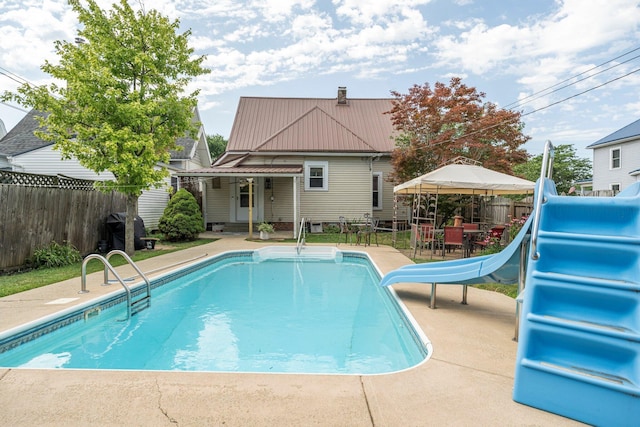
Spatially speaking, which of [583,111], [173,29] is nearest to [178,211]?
[173,29]

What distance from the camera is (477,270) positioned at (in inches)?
186

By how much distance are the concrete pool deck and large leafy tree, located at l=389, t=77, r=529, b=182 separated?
11367 millimetres

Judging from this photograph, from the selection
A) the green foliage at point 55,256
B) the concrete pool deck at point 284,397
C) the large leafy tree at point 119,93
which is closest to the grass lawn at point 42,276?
the green foliage at point 55,256

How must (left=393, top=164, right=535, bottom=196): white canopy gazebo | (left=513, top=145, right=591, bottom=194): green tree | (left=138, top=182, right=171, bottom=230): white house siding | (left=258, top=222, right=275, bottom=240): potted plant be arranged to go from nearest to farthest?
(left=393, top=164, right=535, bottom=196): white canopy gazebo, (left=258, top=222, right=275, bottom=240): potted plant, (left=138, top=182, right=171, bottom=230): white house siding, (left=513, top=145, right=591, bottom=194): green tree

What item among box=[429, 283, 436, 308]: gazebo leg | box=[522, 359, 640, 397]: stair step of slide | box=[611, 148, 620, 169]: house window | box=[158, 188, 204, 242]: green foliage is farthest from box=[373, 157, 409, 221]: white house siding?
box=[522, 359, 640, 397]: stair step of slide

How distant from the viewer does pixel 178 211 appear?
13.7 meters

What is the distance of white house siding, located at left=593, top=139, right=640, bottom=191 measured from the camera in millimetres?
20203

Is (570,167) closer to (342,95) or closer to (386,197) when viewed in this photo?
(342,95)

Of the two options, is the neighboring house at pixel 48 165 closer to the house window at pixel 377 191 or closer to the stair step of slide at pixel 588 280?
the house window at pixel 377 191

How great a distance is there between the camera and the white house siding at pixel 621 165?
2020cm

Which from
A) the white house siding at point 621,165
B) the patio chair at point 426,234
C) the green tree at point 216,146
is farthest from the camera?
the green tree at point 216,146

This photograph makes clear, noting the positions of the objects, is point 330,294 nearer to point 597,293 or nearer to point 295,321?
point 295,321

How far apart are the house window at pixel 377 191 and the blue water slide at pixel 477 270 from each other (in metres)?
A: 11.7

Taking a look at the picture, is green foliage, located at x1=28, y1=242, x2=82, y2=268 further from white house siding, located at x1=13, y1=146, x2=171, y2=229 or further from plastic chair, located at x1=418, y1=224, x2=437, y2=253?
plastic chair, located at x1=418, y1=224, x2=437, y2=253
